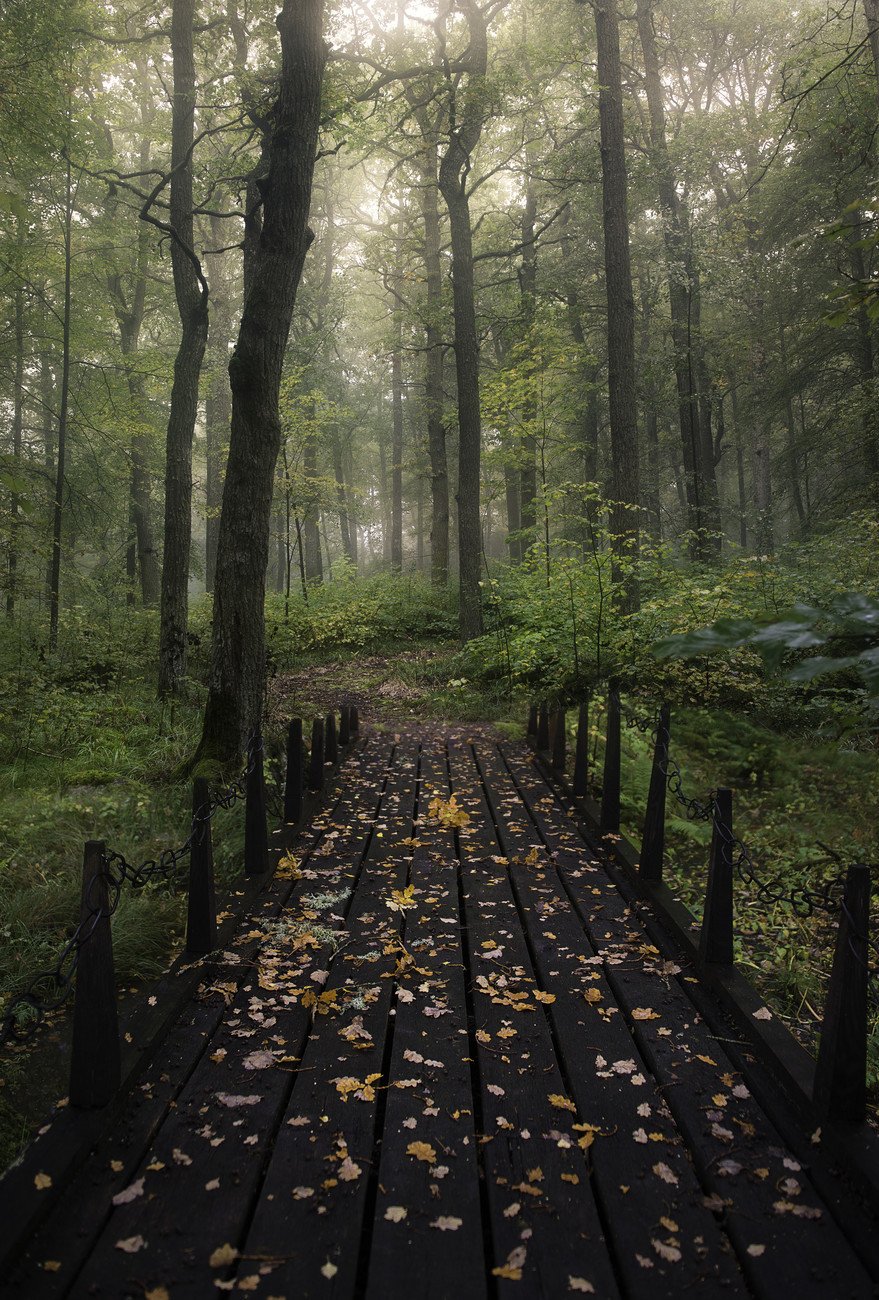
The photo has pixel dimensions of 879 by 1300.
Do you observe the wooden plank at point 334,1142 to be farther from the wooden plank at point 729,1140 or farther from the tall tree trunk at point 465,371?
the tall tree trunk at point 465,371

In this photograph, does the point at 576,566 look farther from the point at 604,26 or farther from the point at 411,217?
the point at 411,217

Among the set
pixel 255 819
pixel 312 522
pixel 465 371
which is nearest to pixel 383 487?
pixel 312 522

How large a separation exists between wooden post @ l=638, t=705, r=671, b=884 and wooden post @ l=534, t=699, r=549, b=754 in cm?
374

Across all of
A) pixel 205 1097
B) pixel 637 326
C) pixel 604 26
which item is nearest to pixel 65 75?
pixel 604 26

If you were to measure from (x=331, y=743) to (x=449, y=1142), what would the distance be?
5363mm

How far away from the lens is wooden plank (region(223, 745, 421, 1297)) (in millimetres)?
1914

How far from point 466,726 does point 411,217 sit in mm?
16499

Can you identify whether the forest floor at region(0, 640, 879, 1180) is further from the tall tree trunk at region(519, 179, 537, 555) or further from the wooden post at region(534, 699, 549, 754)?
the tall tree trunk at region(519, 179, 537, 555)

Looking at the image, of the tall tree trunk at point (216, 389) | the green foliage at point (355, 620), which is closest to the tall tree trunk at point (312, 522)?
the green foliage at point (355, 620)

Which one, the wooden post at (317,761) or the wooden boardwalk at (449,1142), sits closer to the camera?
the wooden boardwalk at (449,1142)

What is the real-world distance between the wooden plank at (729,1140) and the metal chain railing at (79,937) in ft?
6.90

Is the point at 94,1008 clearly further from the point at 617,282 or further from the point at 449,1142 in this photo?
the point at 617,282

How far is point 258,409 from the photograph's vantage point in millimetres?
6570

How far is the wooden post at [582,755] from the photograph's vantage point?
627 cm
